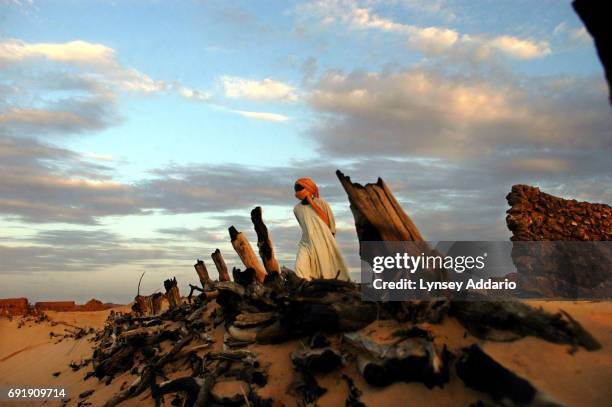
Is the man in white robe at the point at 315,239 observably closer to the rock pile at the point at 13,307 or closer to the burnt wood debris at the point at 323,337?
the burnt wood debris at the point at 323,337

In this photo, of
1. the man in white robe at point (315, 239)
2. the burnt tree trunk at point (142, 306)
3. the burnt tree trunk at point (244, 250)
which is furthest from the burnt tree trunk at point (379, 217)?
the burnt tree trunk at point (142, 306)

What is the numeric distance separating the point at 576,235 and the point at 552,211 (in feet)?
3.60

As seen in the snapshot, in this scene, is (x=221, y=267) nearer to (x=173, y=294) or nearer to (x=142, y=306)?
(x=173, y=294)

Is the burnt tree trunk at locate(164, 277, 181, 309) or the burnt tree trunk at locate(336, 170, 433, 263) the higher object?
the burnt tree trunk at locate(336, 170, 433, 263)

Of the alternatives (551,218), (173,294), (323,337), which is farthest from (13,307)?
(551,218)

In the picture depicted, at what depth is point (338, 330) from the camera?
632 cm

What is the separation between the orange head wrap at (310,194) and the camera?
8969 millimetres

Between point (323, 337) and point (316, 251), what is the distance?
260 cm

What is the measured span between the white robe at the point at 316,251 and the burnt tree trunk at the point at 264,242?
0.47 m

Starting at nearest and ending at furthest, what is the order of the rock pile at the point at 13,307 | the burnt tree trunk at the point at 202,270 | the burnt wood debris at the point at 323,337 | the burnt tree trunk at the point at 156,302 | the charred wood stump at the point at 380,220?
the burnt wood debris at the point at 323,337 < the charred wood stump at the point at 380,220 < the burnt tree trunk at the point at 202,270 < the burnt tree trunk at the point at 156,302 < the rock pile at the point at 13,307

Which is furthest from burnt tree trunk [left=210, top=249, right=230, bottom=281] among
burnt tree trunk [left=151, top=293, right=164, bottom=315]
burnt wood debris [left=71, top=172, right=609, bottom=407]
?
burnt tree trunk [left=151, top=293, right=164, bottom=315]

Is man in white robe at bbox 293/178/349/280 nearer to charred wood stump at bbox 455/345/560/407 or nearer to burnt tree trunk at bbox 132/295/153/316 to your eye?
charred wood stump at bbox 455/345/560/407

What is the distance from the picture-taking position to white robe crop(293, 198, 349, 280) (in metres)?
8.54

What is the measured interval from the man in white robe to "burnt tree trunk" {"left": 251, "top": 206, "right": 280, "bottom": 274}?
471 millimetres
